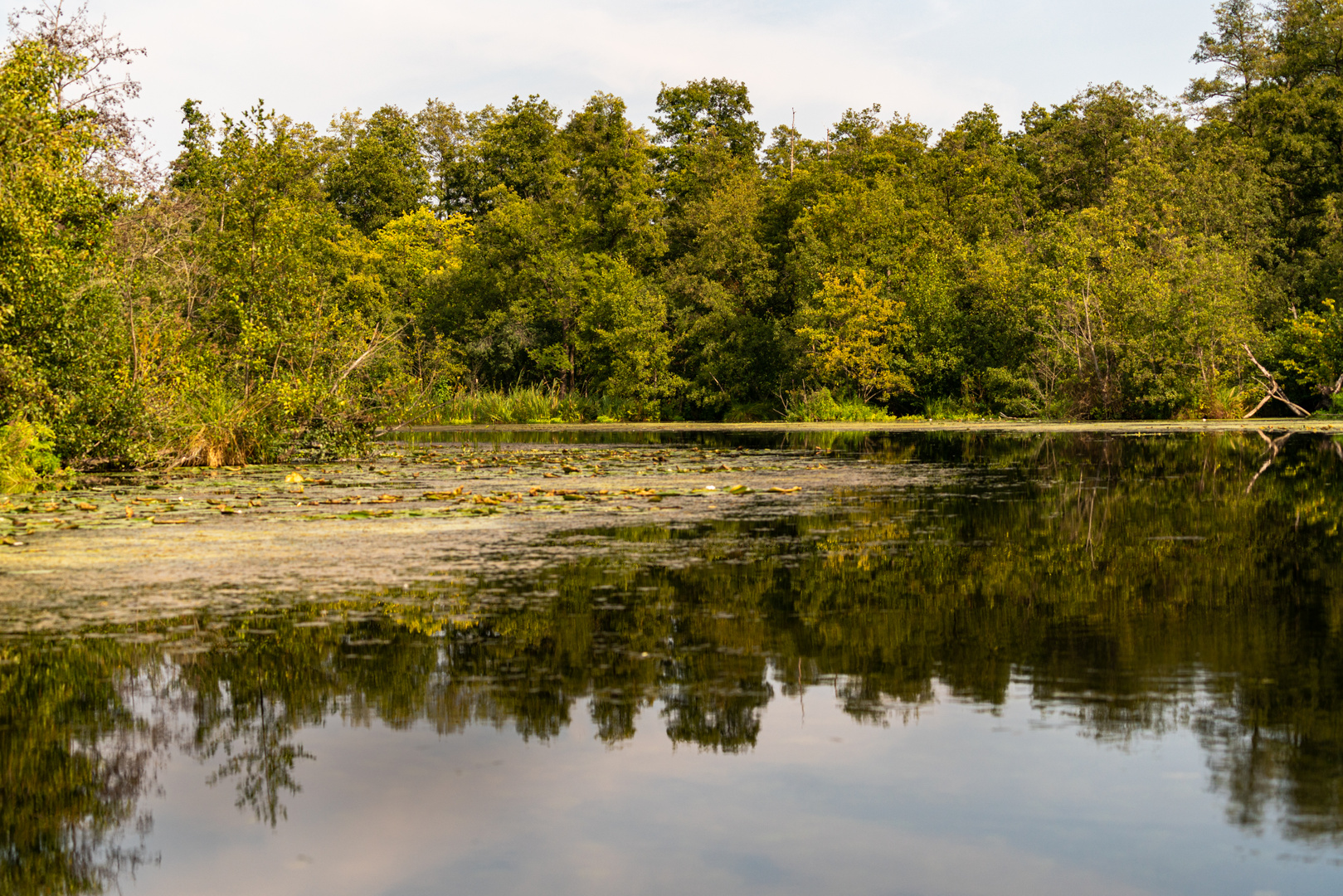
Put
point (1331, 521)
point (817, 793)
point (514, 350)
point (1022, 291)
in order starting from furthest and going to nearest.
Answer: point (514, 350)
point (1022, 291)
point (1331, 521)
point (817, 793)

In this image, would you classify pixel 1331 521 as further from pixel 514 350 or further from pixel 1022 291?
pixel 514 350

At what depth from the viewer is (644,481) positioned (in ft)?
56.0

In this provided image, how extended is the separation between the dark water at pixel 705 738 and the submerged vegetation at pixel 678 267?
439 inches

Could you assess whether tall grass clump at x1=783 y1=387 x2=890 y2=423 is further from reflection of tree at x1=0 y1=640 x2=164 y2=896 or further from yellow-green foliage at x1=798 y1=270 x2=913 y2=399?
reflection of tree at x1=0 y1=640 x2=164 y2=896

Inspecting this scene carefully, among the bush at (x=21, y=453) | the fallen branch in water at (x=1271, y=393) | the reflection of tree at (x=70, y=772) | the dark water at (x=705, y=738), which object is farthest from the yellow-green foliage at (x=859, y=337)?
the reflection of tree at (x=70, y=772)

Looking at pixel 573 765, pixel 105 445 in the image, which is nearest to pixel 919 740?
pixel 573 765

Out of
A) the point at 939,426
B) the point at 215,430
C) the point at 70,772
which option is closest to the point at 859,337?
the point at 939,426

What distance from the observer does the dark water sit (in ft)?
11.9

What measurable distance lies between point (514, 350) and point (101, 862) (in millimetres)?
50607

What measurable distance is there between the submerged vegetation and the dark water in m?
11.1

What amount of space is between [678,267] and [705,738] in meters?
49.3

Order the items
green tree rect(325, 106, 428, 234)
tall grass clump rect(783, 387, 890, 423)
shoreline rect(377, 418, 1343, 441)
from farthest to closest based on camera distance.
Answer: green tree rect(325, 106, 428, 234)
tall grass clump rect(783, 387, 890, 423)
shoreline rect(377, 418, 1343, 441)

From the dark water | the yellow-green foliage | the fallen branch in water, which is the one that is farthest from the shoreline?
the dark water

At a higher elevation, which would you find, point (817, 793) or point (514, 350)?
point (514, 350)
